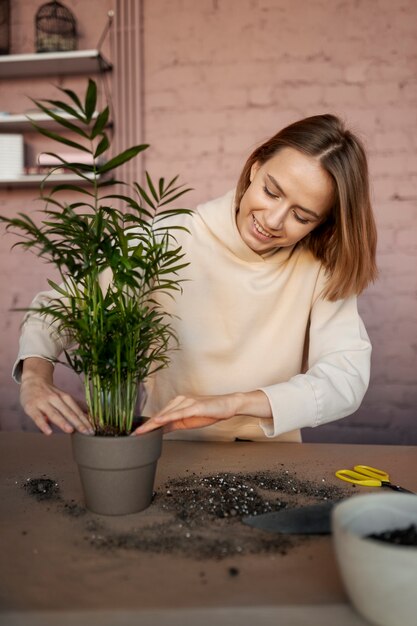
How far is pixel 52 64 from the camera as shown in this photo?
250cm

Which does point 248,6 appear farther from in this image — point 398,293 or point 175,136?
point 398,293

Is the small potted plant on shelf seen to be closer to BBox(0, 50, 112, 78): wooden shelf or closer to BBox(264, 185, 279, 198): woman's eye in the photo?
BBox(264, 185, 279, 198): woman's eye

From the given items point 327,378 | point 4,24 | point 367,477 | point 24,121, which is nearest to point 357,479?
point 367,477

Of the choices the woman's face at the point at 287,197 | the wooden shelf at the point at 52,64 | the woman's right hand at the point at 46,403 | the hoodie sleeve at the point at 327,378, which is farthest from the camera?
the wooden shelf at the point at 52,64

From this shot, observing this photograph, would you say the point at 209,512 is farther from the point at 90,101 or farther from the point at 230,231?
the point at 230,231

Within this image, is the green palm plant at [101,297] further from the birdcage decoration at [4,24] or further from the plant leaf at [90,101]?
the birdcage decoration at [4,24]

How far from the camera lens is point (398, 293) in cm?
252

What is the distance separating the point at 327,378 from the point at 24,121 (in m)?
1.86

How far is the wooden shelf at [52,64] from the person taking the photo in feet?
7.86

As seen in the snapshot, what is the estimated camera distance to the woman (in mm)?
1228

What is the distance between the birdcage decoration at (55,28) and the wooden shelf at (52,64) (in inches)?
2.4

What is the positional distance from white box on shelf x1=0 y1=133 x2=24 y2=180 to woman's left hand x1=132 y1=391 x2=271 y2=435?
1.78m

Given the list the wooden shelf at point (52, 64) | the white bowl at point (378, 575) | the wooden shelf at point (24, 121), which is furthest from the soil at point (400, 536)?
the wooden shelf at point (52, 64)

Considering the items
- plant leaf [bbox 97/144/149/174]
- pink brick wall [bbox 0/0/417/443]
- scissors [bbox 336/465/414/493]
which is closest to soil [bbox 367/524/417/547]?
scissors [bbox 336/465/414/493]
